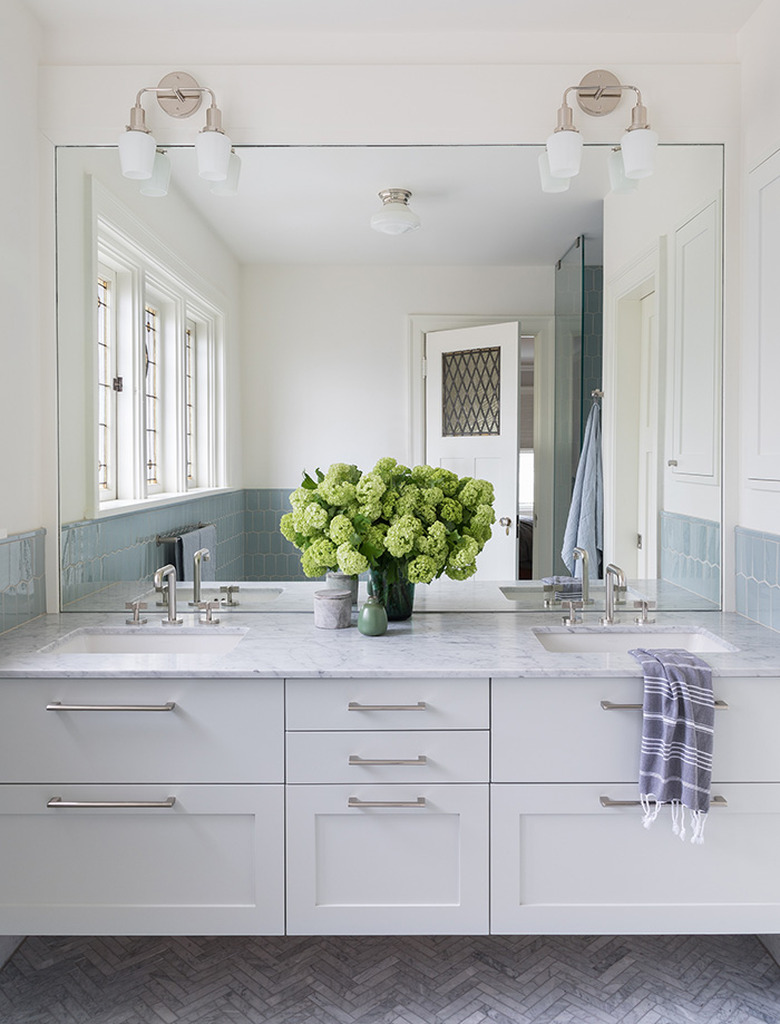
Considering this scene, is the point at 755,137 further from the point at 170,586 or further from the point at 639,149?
the point at 170,586

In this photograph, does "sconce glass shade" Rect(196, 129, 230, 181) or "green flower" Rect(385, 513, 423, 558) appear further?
"sconce glass shade" Rect(196, 129, 230, 181)

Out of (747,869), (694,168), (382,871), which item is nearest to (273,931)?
(382,871)

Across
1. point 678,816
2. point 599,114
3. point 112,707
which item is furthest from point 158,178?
point 678,816

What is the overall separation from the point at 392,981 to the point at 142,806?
2.47ft

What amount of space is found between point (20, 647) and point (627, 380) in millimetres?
1782

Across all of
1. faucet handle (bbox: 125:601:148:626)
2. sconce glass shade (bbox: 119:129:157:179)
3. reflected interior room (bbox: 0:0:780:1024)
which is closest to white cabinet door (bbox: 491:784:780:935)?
reflected interior room (bbox: 0:0:780:1024)

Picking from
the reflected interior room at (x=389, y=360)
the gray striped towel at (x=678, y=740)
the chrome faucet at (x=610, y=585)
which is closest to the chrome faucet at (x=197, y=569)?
the reflected interior room at (x=389, y=360)

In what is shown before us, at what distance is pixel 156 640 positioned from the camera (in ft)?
7.08

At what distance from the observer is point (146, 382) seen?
7.50ft

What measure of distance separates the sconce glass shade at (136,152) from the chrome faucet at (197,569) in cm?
108

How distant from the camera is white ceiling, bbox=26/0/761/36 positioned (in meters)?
2.08

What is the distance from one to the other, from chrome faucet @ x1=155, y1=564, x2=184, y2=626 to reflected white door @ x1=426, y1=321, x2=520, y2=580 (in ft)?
2.61

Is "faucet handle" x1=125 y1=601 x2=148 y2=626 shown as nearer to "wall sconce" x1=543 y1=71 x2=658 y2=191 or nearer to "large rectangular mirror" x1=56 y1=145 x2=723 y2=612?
"large rectangular mirror" x1=56 y1=145 x2=723 y2=612

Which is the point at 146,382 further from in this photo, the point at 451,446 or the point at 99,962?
the point at 99,962
